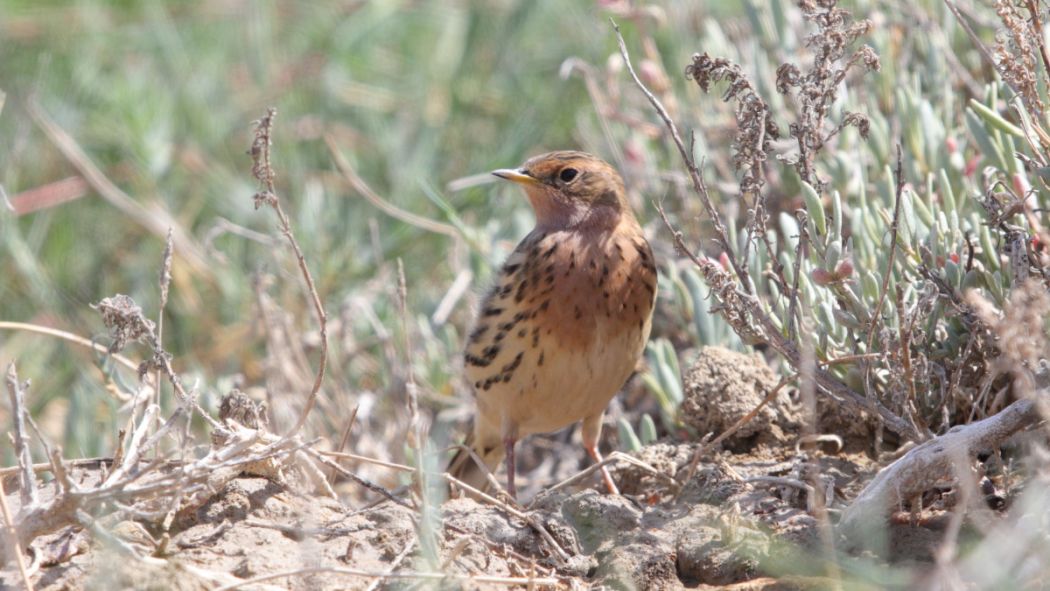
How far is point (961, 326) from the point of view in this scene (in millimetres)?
4062

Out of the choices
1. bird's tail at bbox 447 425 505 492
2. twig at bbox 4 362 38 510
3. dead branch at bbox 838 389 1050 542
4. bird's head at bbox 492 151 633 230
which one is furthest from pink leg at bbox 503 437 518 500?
twig at bbox 4 362 38 510

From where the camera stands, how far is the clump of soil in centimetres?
458

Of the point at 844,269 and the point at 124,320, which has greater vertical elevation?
the point at 124,320

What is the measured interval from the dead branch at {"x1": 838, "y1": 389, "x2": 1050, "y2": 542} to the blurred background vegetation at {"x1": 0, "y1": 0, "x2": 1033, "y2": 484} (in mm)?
645

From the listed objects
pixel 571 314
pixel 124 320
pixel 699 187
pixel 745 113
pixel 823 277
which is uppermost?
pixel 745 113

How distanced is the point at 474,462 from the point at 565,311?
100 cm

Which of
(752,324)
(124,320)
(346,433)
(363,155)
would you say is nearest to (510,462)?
(346,433)

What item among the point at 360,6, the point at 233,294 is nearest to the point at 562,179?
the point at 233,294

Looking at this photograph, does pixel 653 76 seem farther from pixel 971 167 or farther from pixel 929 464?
pixel 929 464

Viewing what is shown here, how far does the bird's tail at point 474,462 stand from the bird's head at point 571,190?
37.8 inches

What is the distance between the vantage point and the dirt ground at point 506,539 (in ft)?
11.0

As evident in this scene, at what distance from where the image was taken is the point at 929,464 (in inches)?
136

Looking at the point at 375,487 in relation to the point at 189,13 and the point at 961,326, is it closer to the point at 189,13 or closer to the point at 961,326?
the point at 961,326

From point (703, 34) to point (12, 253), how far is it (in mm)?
3652
